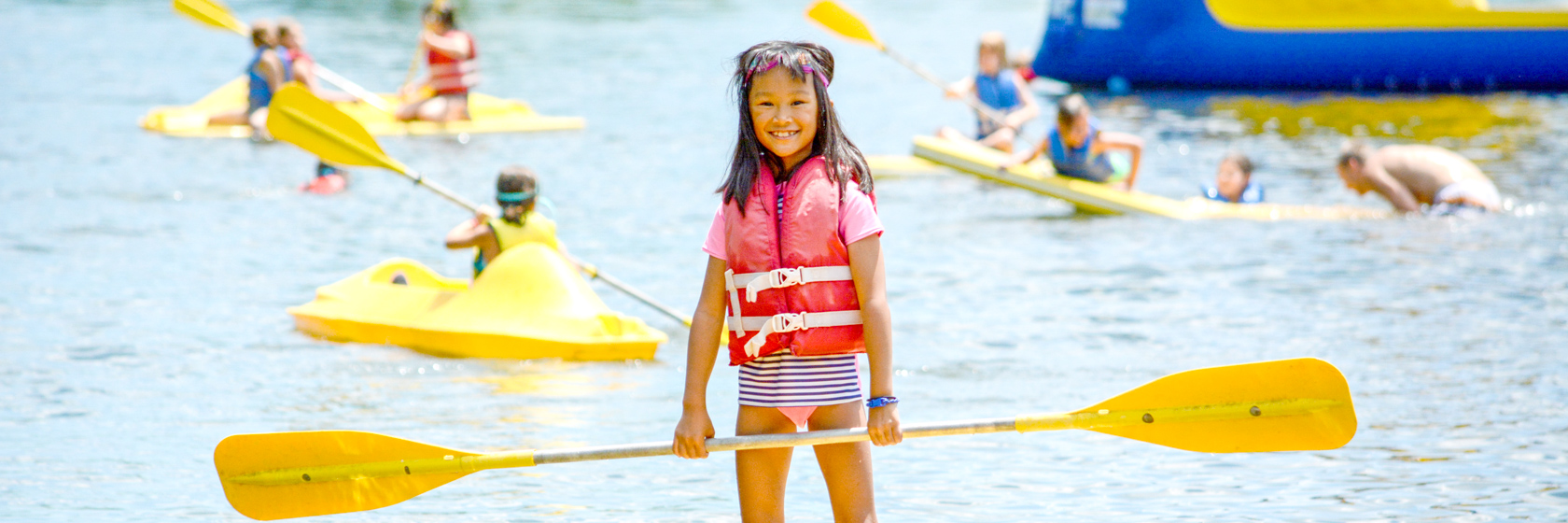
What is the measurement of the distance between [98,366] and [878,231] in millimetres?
3897

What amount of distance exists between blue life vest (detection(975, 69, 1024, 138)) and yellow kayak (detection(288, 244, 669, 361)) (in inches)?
239

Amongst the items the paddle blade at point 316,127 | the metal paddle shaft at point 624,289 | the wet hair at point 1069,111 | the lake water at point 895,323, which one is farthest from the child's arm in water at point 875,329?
the wet hair at point 1069,111

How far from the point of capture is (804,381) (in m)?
3.34

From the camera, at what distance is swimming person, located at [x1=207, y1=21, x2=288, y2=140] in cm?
1278

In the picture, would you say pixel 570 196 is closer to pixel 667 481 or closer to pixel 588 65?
pixel 667 481

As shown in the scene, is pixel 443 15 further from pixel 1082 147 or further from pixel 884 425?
pixel 884 425

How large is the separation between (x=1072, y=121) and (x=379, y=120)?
20.1ft

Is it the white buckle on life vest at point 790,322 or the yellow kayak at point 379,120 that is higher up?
the white buckle on life vest at point 790,322

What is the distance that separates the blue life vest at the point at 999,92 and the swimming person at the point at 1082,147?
1548 millimetres

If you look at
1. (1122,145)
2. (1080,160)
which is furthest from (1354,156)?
(1080,160)

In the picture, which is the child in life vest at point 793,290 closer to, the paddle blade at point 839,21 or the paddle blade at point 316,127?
the paddle blade at point 316,127

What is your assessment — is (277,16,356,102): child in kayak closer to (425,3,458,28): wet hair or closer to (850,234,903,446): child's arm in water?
(425,3,458,28): wet hair

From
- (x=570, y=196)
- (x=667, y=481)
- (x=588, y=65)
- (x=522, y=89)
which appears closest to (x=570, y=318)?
(x=667, y=481)

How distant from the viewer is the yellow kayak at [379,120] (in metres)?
13.5
